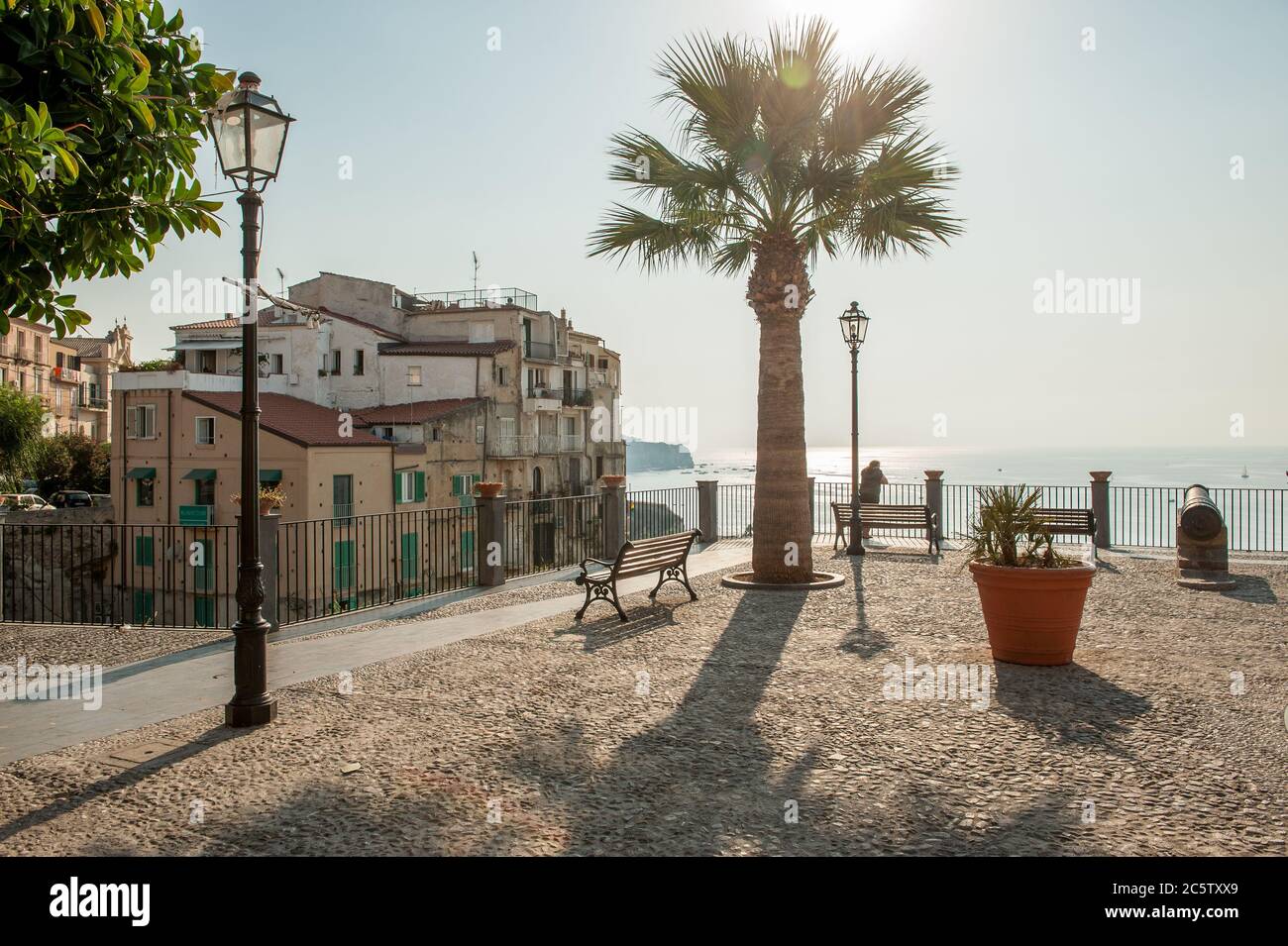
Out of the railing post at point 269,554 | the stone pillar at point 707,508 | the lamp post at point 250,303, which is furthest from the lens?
the stone pillar at point 707,508

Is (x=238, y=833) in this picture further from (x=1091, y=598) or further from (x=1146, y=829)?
(x=1091, y=598)

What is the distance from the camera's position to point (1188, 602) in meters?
Answer: 10.6

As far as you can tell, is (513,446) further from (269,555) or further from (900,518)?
(269,555)

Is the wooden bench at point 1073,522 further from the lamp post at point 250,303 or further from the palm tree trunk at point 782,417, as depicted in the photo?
the lamp post at point 250,303

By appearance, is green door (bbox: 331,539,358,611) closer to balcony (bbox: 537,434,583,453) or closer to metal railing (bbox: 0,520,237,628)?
metal railing (bbox: 0,520,237,628)

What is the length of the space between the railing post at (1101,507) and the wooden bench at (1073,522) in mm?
1637

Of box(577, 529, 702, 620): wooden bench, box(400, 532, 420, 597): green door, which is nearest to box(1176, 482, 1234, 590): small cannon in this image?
box(577, 529, 702, 620): wooden bench

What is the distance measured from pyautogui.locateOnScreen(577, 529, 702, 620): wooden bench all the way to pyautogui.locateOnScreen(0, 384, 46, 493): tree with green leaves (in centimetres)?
5103

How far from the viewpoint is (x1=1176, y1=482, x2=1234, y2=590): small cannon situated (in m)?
11.9

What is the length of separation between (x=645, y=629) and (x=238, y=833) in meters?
5.49

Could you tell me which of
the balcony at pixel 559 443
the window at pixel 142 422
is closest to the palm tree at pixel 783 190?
the window at pixel 142 422

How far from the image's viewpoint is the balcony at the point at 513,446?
46875 millimetres

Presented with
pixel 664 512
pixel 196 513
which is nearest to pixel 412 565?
pixel 196 513
